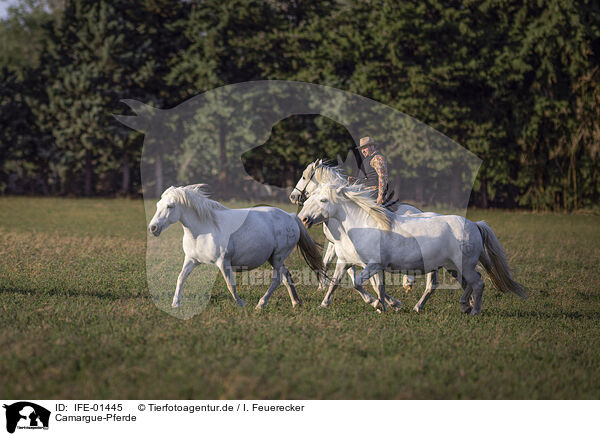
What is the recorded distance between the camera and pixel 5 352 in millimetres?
6023

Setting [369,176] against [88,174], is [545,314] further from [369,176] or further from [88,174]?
[88,174]

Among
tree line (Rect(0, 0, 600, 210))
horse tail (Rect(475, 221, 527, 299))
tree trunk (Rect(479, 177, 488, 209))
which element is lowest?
tree trunk (Rect(479, 177, 488, 209))

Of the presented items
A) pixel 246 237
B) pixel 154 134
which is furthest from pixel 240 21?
pixel 246 237

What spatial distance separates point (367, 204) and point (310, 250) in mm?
1402

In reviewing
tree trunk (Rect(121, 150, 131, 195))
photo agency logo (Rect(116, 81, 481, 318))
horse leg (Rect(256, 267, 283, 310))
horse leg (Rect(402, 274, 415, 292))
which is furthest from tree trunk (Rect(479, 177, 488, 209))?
horse leg (Rect(256, 267, 283, 310))

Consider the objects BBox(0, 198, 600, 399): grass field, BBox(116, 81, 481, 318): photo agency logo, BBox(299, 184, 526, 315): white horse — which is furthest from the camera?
BBox(299, 184, 526, 315): white horse

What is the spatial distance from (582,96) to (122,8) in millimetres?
31167

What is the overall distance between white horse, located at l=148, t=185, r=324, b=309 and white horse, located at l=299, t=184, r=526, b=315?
0.59m

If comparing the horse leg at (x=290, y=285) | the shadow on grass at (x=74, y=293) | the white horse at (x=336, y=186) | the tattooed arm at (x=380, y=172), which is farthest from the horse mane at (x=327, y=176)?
the shadow on grass at (x=74, y=293)

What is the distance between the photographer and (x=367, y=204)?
8.87 metres

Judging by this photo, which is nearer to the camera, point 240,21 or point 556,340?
point 556,340
